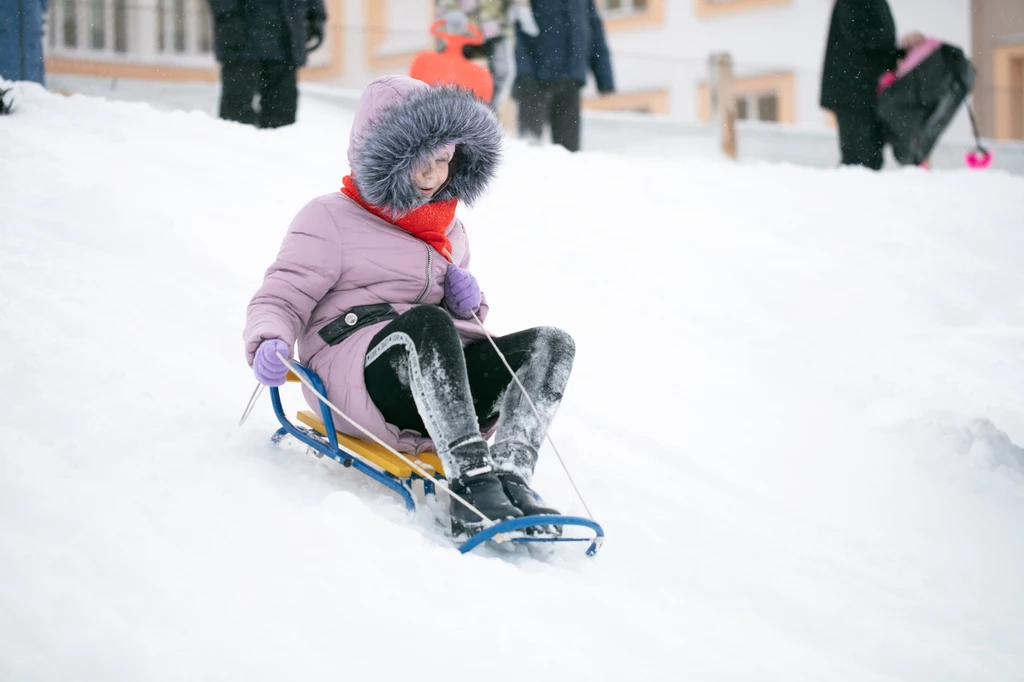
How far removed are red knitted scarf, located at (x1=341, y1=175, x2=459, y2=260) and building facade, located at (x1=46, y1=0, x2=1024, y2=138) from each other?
3.40 meters

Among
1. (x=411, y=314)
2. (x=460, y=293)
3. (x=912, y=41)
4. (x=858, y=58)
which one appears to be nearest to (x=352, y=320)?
(x=411, y=314)

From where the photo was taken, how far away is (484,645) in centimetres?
204

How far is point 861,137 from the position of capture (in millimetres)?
7793

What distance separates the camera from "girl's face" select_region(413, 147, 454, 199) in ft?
9.17

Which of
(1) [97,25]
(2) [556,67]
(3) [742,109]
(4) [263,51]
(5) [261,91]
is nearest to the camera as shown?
(4) [263,51]

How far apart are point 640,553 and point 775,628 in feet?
1.37

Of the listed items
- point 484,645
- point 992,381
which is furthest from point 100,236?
point 992,381

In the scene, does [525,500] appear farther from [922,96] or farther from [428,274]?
[922,96]

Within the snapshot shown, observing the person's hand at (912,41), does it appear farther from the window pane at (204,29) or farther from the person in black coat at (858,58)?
the window pane at (204,29)

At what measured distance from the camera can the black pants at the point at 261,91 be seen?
594cm

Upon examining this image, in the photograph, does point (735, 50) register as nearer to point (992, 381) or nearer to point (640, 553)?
point (992, 381)

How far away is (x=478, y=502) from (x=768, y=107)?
28.5 feet

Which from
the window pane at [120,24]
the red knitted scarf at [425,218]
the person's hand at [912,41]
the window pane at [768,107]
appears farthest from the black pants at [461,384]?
the window pane at [768,107]

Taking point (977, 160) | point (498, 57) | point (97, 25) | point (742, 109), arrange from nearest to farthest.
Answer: point (97, 25) → point (498, 57) → point (742, 109) → point (977, 160)
